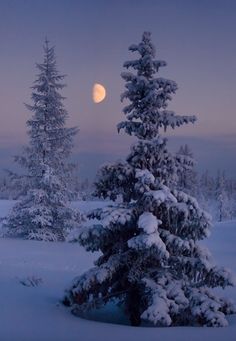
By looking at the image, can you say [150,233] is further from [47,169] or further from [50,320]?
[47,169]

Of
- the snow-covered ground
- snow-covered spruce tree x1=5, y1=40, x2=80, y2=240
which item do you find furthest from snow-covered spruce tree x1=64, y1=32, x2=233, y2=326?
snow-covered spruce tree x1=5, y1=40, x2=80, y2=240

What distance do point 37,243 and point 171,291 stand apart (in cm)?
1584

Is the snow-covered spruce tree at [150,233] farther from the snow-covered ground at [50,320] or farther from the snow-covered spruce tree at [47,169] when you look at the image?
the snow-covered spruce tree at [47,169]

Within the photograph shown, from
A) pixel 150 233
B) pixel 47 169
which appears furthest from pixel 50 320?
pixel 47 169

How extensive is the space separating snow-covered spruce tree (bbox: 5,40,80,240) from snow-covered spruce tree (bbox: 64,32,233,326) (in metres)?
15.7

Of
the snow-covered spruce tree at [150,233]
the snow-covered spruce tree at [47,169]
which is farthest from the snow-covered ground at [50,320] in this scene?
the snow-covered spruce tree at [47,169]

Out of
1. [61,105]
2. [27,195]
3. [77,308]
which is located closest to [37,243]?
[27,195]

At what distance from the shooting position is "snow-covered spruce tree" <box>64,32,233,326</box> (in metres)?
9.32

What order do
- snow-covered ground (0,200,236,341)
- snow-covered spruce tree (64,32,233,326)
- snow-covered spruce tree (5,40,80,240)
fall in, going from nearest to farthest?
snow-covered ground (0,200,236,341), snow-covered spruce tree (64,32,233,326), snow-covered spruce tree (5,40,80,240)

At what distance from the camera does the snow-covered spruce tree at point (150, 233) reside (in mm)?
9320

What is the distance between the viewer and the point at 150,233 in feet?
29.7

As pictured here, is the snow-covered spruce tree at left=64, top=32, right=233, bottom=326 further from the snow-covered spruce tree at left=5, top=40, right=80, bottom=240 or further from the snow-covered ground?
the snow-covered spruce tree at left=5, top=40, right=80, bottom=240

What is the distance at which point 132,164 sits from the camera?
10195mm

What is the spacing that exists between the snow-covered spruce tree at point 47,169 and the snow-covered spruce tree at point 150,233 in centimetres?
1573
